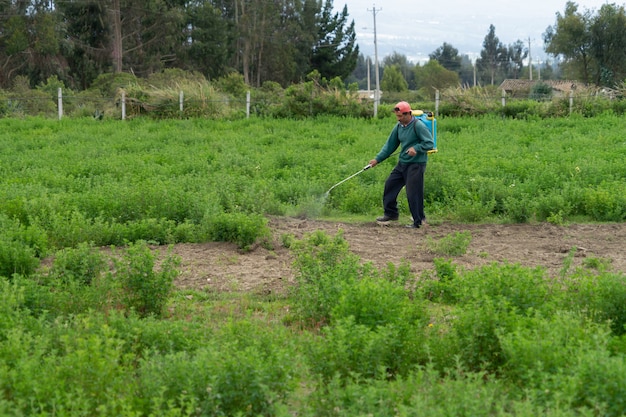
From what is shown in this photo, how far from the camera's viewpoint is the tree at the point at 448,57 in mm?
101750

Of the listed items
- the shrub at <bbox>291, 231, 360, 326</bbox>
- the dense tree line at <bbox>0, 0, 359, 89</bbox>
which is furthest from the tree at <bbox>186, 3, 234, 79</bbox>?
the shrub at <bbox>291, 231, 360, 326</bbox>

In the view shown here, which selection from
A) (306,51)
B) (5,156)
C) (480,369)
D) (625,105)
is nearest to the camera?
(480,369)

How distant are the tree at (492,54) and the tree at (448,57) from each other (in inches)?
145

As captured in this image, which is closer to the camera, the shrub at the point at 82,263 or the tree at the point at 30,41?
the shrub at the point at 82,263

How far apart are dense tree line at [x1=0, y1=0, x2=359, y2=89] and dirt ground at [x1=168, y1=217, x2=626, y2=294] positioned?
38653 millimetres

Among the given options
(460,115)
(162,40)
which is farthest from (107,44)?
(460,115)

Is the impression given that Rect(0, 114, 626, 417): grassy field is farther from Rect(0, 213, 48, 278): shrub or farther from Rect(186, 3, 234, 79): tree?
Rect(186, 3, 234, 79): tree

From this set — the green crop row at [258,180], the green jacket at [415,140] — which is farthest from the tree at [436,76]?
the green jacket at [415,140]

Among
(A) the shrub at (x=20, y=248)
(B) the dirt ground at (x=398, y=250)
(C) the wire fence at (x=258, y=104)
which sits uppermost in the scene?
(C) the wire fence at (x=258, y=104)

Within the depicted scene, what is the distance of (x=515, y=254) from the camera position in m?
9.31

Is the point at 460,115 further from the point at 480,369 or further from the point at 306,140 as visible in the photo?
the point at 480,369

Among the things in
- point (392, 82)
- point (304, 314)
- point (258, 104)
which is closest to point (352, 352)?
point (304, 314)

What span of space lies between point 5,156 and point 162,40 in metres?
36.3

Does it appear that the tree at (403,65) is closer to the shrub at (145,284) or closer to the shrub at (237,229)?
the shrub at (237,229)
